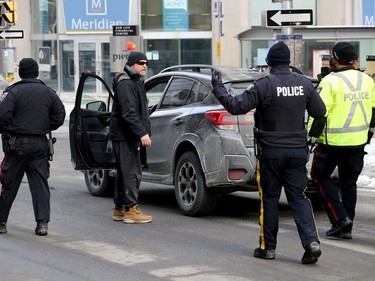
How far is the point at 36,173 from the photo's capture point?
372 inches

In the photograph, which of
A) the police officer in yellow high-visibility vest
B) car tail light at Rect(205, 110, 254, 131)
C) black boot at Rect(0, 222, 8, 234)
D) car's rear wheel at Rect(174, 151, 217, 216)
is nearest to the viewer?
the police officer in yellow high-visibility vest

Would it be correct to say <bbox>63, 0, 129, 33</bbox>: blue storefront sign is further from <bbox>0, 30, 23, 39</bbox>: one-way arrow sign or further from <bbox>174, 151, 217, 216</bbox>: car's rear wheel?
<bbox>174, 151, 217, 216</bbox>: car's rear wheel

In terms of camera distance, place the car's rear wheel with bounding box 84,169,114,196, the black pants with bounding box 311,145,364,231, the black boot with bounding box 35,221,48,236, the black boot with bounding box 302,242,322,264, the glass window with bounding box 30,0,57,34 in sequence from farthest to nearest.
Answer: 1. the glass window with bounding box 30,0,57,34
2. the car's rear wheel with bounding box 84,169,114,196
3. the black boot with bounding box 35,221,48,236
4. the black pants with bounding box 311,145,364,231
5. the black boot with bounding box 302,242,322,264

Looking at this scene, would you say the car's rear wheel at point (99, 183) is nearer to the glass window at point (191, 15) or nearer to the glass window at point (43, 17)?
the glass window at point (191, 15)

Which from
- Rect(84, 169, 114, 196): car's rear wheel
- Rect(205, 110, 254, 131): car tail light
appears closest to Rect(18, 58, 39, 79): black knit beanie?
Rect(205, 110, 254, 131): car tail light

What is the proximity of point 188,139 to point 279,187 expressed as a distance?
253cm

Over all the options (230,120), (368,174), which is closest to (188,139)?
(230,120)

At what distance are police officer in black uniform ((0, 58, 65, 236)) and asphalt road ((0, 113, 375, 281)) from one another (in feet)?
1.23

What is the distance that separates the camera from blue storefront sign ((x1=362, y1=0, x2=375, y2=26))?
38.2m

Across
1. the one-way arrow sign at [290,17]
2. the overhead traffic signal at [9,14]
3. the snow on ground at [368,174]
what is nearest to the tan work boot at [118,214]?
the snow on ground at [368,174]

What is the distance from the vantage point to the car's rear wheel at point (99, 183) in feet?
39.8

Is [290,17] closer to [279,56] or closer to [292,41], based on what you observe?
[292,41]

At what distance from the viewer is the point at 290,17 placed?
52.5 ft

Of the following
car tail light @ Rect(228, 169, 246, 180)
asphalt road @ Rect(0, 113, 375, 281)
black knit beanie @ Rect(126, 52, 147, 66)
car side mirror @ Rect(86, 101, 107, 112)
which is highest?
black knit beanie @ Rect(126, 52, 147, 66)
